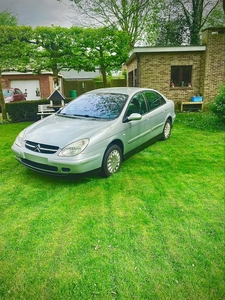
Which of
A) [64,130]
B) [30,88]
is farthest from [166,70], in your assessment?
[30,88]

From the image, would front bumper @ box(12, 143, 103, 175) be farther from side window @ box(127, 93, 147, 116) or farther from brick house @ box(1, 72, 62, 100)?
brick house @ box(1, 72, 62, 100)

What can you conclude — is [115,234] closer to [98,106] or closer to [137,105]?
[98,106]

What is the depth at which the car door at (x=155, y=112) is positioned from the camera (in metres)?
5.28

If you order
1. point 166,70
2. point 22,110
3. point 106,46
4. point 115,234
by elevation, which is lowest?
point 115,234

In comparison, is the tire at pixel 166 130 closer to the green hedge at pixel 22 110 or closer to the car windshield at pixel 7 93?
the green hedge at pixel 22 110

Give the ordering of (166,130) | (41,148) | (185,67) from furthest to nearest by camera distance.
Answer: (185,67) → (166,130) → (41,148)

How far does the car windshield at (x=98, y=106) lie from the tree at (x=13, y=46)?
6882mm

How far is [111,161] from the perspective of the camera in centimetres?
407

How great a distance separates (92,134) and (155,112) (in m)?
2.30

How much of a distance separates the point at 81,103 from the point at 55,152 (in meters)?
1.80

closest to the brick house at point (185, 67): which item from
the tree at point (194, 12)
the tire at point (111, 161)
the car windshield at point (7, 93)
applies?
the tree at point (194, 12)

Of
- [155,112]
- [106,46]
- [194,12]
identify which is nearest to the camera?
[155,112]

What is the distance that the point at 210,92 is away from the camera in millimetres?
11461

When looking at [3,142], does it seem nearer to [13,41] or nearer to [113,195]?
[113,195]
